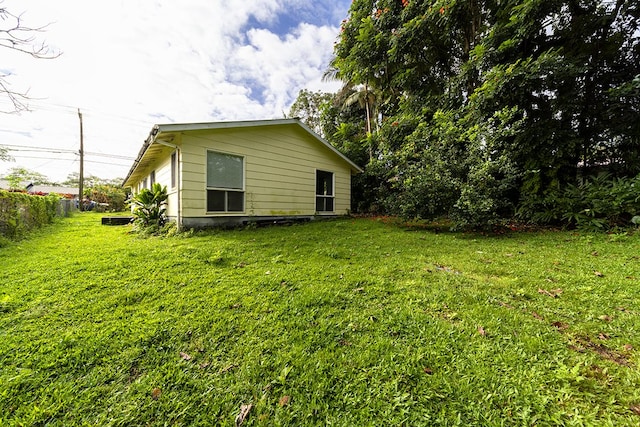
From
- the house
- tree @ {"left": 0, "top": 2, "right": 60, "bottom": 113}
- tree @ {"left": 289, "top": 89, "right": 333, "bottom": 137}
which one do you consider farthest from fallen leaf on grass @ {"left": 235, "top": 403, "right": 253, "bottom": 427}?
tree @ {"left": 289, "top": 89, "right": 333, "bottom": 137}

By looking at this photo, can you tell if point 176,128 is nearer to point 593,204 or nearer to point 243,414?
point 243,414

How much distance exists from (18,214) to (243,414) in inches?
325

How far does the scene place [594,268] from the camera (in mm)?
3336

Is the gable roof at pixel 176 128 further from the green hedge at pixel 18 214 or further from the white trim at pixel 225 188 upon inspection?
the green hedge at pixel 18 214

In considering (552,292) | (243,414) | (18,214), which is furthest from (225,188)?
(552,292)

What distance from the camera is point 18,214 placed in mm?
5723

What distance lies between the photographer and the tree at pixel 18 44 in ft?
8.84

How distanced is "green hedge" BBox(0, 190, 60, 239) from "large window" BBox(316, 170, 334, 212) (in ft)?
26.2

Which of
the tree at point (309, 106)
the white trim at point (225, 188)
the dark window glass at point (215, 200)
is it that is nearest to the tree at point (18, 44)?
the white trim at point (225, 188)

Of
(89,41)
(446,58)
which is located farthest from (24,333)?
(446,58)

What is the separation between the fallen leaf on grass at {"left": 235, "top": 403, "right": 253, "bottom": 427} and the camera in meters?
1.30

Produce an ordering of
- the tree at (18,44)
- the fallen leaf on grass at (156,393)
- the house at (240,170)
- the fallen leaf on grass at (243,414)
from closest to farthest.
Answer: the fallen leaf on grass at (243,414)
the fallen leaf on grass at (156,393)
the tree at (18,44)
the house at (240,170)

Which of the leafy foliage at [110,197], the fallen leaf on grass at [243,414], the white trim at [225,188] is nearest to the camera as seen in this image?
the fallen leaf on grass at [243,414]

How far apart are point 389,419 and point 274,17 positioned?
1190 centimetres
